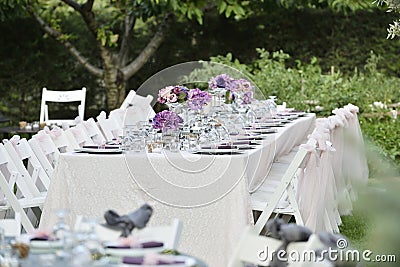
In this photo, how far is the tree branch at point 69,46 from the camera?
11.4 metres

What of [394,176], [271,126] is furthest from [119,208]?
[394,176]

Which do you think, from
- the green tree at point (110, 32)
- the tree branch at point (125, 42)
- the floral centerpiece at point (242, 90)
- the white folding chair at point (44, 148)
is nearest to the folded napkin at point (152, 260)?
the white folding chair at point (44, 148)

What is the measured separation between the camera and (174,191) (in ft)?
13.1

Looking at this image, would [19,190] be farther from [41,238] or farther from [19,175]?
[41,238]

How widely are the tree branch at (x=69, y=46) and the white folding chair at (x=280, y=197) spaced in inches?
286

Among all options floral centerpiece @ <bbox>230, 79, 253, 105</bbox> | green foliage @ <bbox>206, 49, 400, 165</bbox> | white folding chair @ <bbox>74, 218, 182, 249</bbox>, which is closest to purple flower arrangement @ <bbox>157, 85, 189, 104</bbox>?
floral centerpiece @ <bbox>230, 79, 253, 105</bbox>

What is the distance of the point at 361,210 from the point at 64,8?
43.6ft

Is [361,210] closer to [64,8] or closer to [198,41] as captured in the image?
[198,41]

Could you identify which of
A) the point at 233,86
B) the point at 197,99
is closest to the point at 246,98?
the point at 233,86

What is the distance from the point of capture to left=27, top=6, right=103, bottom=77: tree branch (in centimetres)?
1140

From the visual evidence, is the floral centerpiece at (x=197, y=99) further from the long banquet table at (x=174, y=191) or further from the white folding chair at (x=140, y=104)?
the white folding chair at (x=140, y=104)

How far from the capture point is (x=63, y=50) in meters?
12.2

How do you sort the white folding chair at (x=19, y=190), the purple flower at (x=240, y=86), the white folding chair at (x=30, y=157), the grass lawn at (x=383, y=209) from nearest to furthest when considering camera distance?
the grass lawn at (x=383, y=209) → the white folding chair at (x=19, y=190) → the white folding chair at (x=30, y=157) → the purple flower at (x=240, y=86)

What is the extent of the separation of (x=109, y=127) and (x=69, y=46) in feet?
18.6
